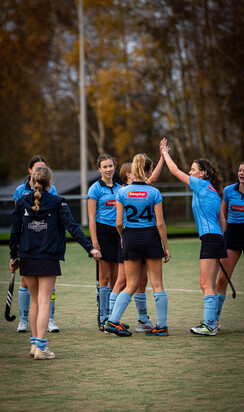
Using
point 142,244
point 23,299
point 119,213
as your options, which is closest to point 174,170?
point 119,213

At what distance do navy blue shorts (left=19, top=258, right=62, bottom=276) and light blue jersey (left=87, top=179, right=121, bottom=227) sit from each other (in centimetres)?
171

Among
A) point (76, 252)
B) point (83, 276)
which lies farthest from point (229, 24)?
point (83, 276)

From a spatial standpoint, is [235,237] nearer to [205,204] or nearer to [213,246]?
[213,246]

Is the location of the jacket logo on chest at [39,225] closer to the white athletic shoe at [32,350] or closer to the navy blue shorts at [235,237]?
the white athletic shoe at [32,350]

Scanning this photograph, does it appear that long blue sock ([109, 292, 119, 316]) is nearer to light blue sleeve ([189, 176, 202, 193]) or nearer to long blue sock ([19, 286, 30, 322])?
long blue sock ([19, 286, 30, 322])

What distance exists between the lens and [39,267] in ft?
21.6

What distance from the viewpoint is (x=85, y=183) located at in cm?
2770

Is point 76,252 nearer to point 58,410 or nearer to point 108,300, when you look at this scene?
point 108,300

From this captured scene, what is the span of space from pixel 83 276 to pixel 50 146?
99.0 feet

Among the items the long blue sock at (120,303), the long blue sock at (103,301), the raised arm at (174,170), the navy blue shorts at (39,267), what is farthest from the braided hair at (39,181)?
Answer: the long blue sock at (103,301)

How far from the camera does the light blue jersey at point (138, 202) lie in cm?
754

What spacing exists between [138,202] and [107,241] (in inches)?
35.8

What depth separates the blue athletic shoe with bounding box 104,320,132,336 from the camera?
25.4 feet

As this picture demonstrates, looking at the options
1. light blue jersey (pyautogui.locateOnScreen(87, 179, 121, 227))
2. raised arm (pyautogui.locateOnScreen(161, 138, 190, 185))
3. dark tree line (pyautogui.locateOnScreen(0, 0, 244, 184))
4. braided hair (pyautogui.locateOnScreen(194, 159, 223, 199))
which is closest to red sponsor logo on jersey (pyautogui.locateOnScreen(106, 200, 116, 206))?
light blue jersey (pyautogui.locateOnScreen(87, 179, 121, 227))
